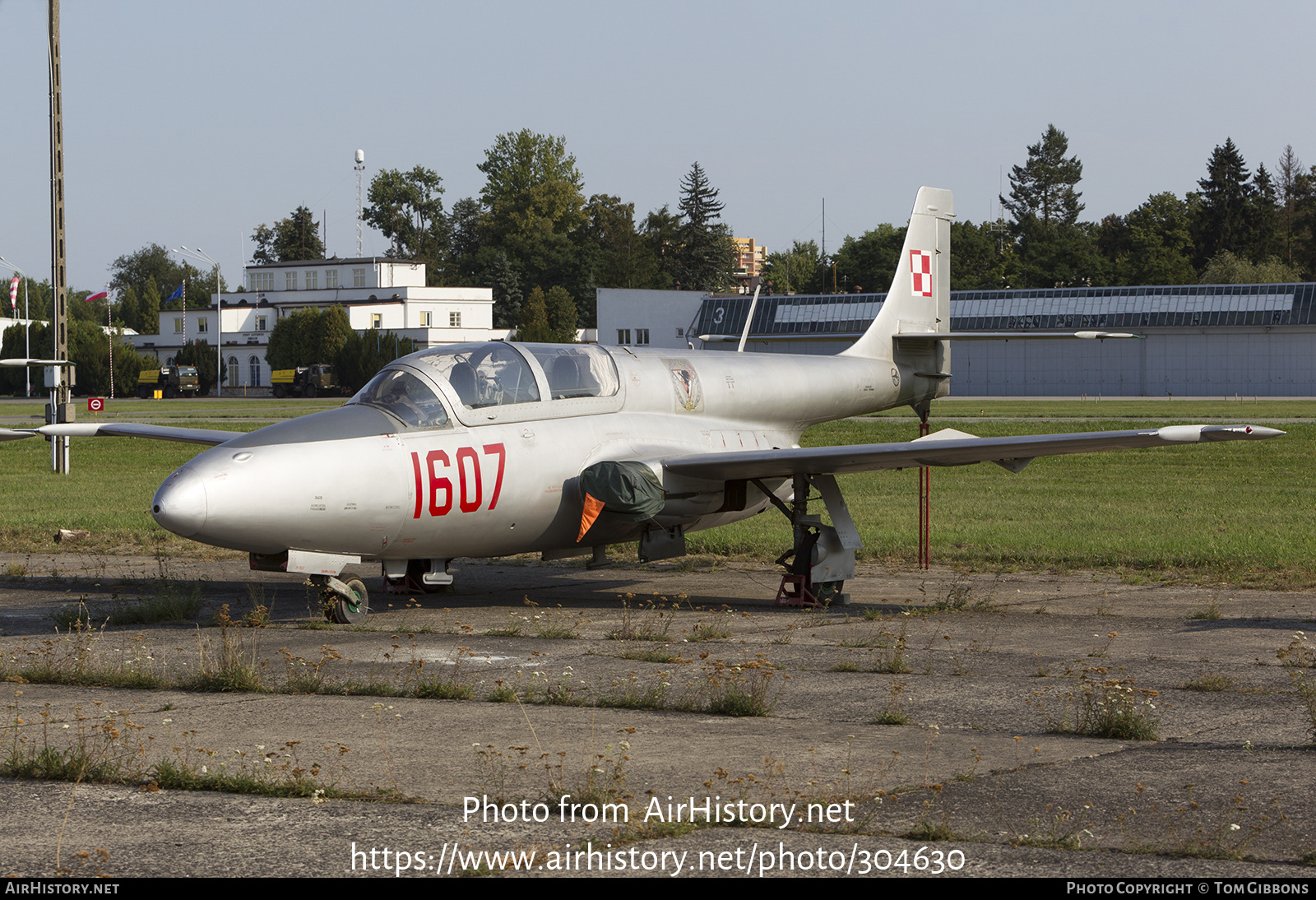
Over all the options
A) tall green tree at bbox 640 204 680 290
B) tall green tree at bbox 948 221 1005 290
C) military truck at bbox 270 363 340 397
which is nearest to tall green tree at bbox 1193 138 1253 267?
tall green tree at bbox 948 221 1005 290

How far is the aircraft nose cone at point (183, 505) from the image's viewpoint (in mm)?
9625

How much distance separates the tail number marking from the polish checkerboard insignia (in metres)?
7.91

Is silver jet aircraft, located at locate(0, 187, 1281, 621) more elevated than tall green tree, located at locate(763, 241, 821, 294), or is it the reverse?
tall green tree, located at locate(763, 241, 821, 294)

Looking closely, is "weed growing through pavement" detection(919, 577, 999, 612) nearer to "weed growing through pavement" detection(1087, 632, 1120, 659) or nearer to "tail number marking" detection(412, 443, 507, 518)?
"weed growing through pavement" detection(1087, 632, 1120, 659)

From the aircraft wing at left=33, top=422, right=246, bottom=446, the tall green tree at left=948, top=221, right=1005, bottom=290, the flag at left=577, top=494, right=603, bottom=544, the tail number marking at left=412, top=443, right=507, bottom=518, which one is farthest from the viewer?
the tall green tree at left=948, top=221, right=1005, bottom=290

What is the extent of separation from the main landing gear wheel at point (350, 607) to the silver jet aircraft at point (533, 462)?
2 centimetres

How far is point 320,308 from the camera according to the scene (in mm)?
109688

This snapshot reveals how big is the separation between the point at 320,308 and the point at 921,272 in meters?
97.7

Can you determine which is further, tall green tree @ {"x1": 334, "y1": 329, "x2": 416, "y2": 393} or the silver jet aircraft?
tall green tree @ {"x1": 334, "y1": 329, "x2": 416, "y2": 393}

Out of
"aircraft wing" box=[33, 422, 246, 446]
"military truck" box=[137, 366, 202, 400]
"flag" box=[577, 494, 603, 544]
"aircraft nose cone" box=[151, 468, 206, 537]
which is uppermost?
"military truck" box=[137, 366, 202, 400]

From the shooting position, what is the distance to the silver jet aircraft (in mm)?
10383

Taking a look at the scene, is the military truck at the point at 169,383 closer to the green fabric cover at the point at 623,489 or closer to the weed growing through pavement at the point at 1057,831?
the green fabric cover at the point at 623,489
